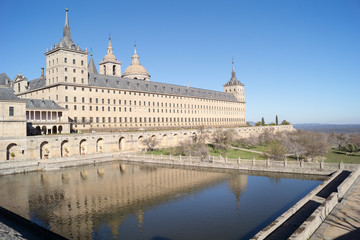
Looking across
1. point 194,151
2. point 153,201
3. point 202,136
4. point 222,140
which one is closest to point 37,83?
point 202,136

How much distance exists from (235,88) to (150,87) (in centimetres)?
5013

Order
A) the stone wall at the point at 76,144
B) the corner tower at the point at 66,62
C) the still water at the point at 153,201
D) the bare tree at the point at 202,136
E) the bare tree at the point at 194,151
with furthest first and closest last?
the bare tree at the point at 202,136 → the corner tower at the point at 66,62 → the bare tree at the point at 194,151 → the stone wall at the point at 76,144 → the still water at the point at 153,201

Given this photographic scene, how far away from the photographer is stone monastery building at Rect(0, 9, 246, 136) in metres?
48.3

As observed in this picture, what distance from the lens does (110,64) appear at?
82.8 metres

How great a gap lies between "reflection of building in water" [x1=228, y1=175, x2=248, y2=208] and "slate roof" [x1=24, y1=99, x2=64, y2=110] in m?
36.0

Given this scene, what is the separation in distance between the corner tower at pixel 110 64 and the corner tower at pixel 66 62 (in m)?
25.5

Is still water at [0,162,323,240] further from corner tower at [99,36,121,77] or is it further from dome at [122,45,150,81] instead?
dome at [122,45,150,81]

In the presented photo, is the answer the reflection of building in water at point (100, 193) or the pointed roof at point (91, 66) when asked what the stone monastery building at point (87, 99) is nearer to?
the pointed roof at point (91, 66)

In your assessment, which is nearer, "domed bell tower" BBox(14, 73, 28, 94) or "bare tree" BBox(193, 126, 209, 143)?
"bare tree" BBox(193, 126, 209, 143)

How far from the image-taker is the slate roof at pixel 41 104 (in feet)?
155

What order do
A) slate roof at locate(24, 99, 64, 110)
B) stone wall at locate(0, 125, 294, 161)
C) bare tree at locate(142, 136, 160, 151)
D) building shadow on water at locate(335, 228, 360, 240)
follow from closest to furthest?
1. building shadow on water at locate(335, 228, 360, 240)
2. stone wall at locate(0, 125, 294, 161)
3. slate roof at locate(24, 99, 64, 110)
4. bare tree at locate(142, 136, 160, 151)

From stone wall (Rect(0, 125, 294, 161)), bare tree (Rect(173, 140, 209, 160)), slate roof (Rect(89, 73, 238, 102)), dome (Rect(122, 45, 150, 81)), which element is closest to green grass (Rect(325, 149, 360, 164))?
bare tree (Rect(173, 140, 209, 160))

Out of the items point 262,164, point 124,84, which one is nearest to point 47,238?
point 262,164

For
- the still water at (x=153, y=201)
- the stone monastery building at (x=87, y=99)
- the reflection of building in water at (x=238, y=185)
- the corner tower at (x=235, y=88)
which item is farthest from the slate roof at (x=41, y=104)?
the corner tower at (x=235, y=88)
